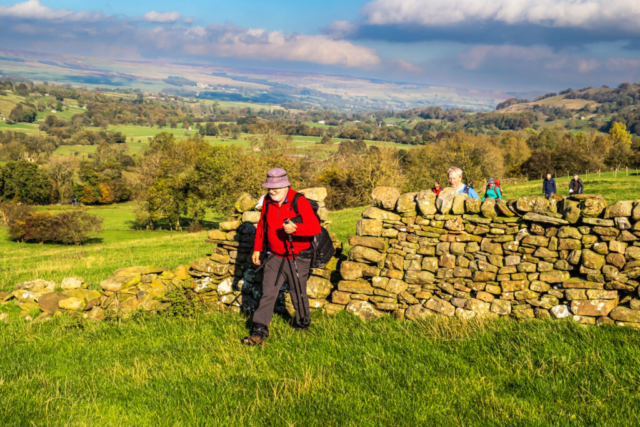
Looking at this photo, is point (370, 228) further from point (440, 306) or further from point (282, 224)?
point (282, 224)

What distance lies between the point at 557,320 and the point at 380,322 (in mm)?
2461

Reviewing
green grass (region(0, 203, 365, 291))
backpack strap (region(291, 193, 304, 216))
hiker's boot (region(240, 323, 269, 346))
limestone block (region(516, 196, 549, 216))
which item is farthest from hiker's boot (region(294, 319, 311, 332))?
green grass (region(0, 203, 365, 291))

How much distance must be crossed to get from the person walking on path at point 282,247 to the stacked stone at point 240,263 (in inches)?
55.5

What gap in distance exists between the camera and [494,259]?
22.3 ft

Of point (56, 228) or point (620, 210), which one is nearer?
point (620, 210)

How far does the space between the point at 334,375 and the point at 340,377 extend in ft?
0.24

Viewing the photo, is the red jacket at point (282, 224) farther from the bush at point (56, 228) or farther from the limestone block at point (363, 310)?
the bush at point (56, 228)

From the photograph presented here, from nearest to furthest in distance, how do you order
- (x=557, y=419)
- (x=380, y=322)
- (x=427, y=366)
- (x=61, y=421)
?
1. (x=557, y=419)
2. (x=61, y=421)
3. (x=427, y=366)
4. (x=380, y=322)

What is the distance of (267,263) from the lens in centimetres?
659

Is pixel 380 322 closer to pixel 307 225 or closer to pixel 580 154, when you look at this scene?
pixel 307 225

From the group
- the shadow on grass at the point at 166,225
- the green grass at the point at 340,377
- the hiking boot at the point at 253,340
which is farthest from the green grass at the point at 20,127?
the hiking boot at the point at 253,340

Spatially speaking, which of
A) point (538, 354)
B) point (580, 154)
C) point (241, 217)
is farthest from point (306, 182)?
point (538, 354)

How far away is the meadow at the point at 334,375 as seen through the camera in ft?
13.8

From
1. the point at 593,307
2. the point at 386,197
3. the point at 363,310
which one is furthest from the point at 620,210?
the point at 363,310
